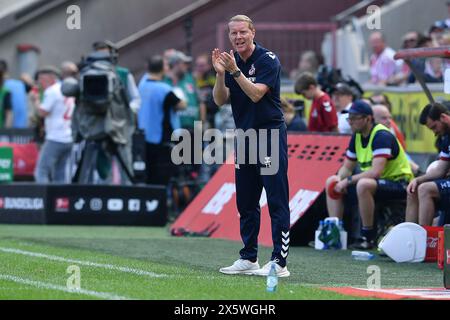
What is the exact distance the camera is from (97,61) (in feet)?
57.4

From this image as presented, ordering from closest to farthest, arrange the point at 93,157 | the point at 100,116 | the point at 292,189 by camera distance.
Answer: the point at 292,189, the point at 100,116, the point at 93,157

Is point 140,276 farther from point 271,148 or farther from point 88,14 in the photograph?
point 88,14

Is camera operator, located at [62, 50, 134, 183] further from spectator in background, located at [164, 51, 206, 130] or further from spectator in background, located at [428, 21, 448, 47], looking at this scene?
spectator in background, located at [428, 21, 448, 47]

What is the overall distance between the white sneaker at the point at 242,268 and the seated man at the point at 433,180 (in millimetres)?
2548

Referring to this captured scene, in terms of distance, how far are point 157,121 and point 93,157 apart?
3.43ft

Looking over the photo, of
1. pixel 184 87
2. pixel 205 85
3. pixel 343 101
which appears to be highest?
pixel 205 85

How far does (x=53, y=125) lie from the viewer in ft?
62.2

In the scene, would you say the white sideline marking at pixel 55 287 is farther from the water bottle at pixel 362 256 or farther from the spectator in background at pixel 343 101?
the spectator in background at pixel 343 101

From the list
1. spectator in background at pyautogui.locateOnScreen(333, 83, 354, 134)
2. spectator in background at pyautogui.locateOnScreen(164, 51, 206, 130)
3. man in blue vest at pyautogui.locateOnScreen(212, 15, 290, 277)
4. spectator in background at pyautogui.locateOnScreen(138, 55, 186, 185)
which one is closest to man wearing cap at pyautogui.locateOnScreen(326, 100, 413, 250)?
spectator in background at pyautogui.locateOnScreen(333, 83, 354, 134)

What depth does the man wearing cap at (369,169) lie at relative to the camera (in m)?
13.5

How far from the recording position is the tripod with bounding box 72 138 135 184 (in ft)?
58.3

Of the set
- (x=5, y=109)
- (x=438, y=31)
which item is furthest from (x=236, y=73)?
(x=5, y=109)

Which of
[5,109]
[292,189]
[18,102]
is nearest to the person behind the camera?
[292,189]

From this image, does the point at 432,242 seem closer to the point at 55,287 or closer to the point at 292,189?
the point at 292,189
